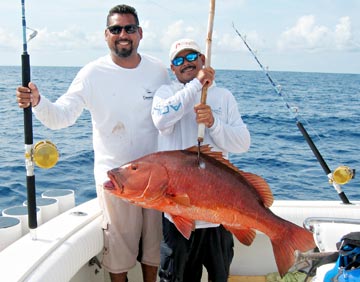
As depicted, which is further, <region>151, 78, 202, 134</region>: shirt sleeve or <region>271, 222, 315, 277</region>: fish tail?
<region>151, 78, 202, 134</region>: shirt sleeve

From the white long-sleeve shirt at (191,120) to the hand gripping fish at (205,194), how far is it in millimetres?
263

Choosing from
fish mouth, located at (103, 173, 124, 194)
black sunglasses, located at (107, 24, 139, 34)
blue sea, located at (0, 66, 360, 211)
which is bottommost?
blue sea, located at (0, 66, 360, 211)

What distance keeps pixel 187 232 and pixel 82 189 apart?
238 inches

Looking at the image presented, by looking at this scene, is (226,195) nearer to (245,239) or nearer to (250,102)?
(245,239)

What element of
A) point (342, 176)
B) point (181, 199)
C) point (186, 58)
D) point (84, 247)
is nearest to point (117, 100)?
point (186, 58)

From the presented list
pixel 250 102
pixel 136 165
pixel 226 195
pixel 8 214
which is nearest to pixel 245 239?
pixel 226 195

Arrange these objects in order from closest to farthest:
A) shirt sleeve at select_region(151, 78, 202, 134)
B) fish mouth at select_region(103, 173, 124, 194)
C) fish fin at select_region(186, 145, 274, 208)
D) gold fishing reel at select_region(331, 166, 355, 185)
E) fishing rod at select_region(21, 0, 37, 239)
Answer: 1. fish mouth at select_region(103, 173, 124, 194)
2. fish fin at select_region(186, 145, 274, 208)
3. shirt sleeve at select_region(151, 78, 202, 134)
4. fishing rod at select_region(21, 0, 37, 239)
5. gold fishing reel at select_region(331, 166, 355, 185)

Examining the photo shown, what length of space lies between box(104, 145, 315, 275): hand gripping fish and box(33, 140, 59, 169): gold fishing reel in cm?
67

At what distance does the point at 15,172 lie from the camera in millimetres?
9297

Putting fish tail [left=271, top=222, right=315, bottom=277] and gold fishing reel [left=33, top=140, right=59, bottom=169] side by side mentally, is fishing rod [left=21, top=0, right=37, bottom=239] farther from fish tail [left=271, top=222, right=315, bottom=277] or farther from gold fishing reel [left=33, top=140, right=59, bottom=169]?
fish tail [left=271, top=222, right=315, bottom=277]

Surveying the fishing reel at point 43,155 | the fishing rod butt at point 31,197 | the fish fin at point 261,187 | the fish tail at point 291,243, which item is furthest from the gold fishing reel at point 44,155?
the fish tail at point 291,243

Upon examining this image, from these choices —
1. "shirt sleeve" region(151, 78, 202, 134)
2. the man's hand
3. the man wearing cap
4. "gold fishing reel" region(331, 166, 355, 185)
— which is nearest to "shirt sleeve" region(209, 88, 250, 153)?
the man wearing cap

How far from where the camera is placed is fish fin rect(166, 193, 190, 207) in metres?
2.42

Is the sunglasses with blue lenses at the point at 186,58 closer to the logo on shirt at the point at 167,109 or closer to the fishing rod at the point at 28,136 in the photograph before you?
the logo on shirt at the point at 167,109
